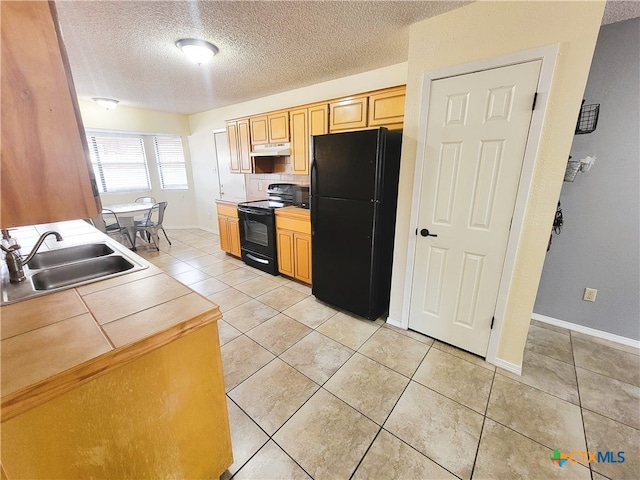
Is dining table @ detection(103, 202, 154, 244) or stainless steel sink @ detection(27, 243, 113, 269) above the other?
stainless steel sink @ detection(27, 243, 113, 269)

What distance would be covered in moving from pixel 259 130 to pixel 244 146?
0.44 metres

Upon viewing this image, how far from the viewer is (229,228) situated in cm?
424

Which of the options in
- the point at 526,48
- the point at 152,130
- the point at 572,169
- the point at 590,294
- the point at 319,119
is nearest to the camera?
the point at 526,48

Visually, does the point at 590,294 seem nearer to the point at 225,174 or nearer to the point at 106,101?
the point at 225,174

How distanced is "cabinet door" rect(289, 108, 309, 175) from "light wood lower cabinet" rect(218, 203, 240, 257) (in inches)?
51.0

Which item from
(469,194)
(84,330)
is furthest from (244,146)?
(84,330)

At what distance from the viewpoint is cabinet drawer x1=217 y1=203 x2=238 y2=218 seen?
4.07 meters

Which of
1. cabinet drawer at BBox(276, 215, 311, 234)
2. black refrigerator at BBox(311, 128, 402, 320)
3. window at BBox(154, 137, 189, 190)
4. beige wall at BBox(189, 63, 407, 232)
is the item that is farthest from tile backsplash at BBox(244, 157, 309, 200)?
window at BBox(154, 137, 189, 190)

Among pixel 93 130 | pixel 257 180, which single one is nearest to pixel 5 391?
pixel 257 180

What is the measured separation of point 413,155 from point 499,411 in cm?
183

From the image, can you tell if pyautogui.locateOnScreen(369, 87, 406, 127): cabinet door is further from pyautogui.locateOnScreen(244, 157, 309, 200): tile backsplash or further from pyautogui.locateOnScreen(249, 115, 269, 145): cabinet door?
pyautogui.locateOnScreen(249, 115, 269, 145): cabinet door

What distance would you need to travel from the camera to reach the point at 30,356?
0.81 metres

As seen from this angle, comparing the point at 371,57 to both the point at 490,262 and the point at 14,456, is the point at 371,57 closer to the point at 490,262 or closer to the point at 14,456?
the point at 490,262

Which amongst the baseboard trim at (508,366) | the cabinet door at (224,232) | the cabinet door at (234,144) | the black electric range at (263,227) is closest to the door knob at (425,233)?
the baseboard trim at (508,366)
